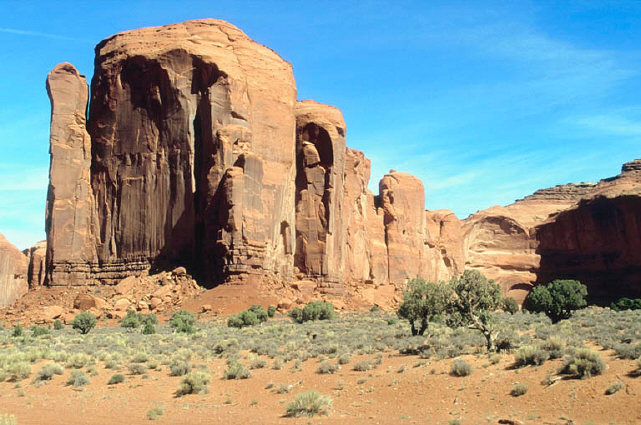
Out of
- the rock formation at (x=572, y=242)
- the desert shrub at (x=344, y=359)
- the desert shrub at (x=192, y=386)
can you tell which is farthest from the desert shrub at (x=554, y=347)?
the rock formation at (x=572, y=242)

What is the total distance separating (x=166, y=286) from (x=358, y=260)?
24.6 metres

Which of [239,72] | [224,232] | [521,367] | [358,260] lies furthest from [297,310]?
[358,260]

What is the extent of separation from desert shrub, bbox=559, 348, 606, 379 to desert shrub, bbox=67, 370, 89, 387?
41.6 feet

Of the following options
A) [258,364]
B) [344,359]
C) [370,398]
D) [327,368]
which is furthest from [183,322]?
[370,398]

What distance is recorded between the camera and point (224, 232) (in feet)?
151

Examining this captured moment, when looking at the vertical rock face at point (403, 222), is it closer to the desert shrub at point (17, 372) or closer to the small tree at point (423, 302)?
the small tree at point (423, 302)

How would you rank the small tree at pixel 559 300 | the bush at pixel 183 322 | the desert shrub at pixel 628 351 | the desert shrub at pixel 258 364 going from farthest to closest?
the bush at pixel 183 322 < the small tree at pixel 559 300 < the desert shrub at pixel 258 364 < the desert shrub at pixel 628 351

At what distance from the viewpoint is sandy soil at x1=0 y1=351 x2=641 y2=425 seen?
1382 cm

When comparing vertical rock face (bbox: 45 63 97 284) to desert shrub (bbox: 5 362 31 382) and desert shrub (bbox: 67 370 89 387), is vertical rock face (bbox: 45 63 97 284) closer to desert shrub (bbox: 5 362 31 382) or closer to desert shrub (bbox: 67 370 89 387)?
desert shrub (bbox: 5 362 31 382)

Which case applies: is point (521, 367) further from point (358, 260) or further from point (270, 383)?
point (358, 260)

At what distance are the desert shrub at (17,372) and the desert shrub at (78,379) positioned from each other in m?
1.64

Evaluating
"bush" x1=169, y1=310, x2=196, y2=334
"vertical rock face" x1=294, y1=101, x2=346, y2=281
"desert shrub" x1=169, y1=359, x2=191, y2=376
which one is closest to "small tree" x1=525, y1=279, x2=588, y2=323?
"bush" x1=169, y1=310, x2=196, y2=334

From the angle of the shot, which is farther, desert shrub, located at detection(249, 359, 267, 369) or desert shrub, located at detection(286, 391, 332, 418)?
desert shrub, located at detection(249, 359, 267, 369)

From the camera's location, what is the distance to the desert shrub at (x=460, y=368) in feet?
55.4
